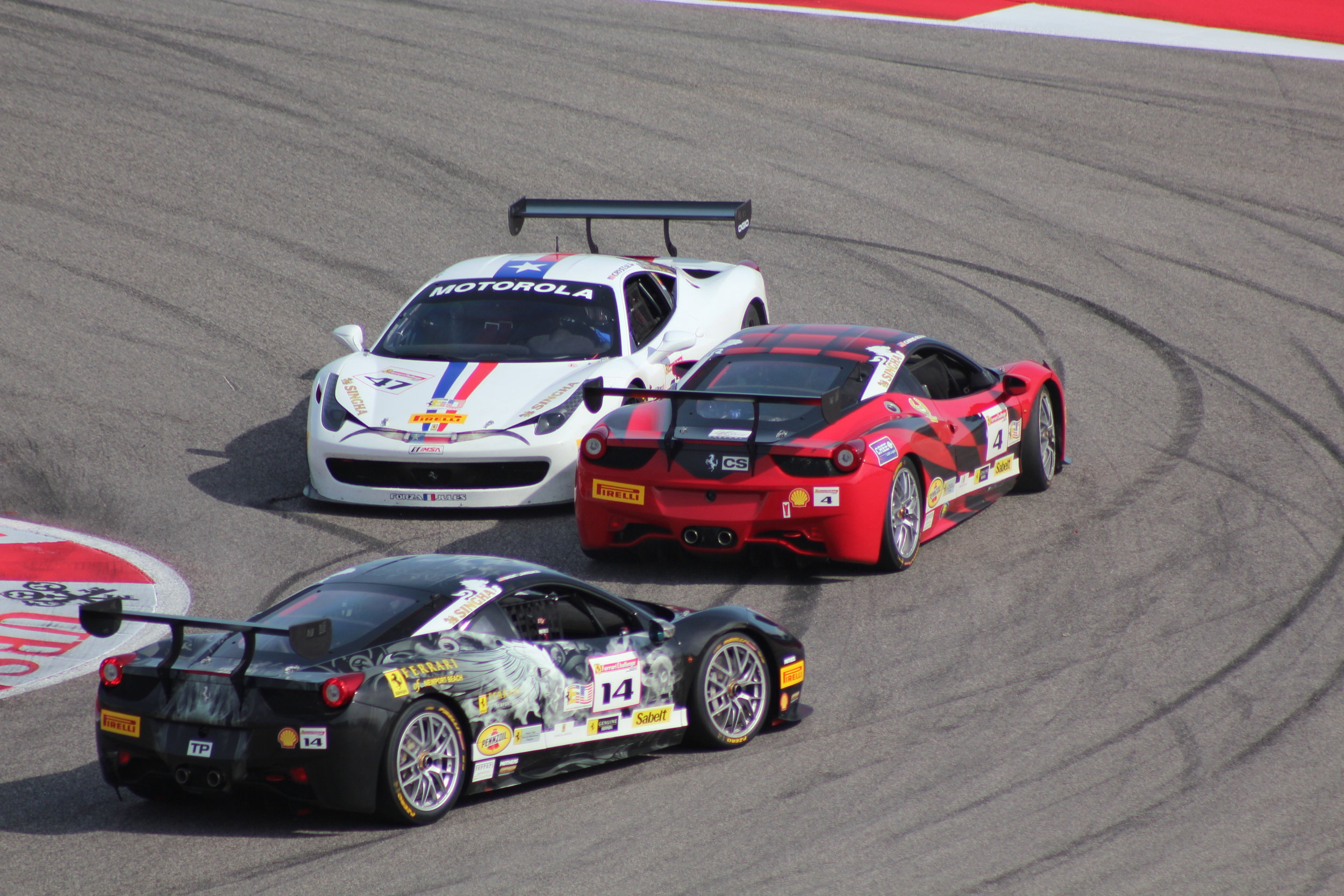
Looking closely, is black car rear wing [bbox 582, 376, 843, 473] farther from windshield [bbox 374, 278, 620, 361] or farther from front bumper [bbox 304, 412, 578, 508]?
windshield [bbox 374, 278, 620, 361]

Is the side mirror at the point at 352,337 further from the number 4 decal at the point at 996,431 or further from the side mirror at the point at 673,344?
the number 4 decal at the point at 996,431

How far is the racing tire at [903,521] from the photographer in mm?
9633

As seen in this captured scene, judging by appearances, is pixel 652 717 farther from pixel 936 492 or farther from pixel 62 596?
pixel 62 596

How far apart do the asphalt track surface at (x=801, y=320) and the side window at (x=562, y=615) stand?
637 mm

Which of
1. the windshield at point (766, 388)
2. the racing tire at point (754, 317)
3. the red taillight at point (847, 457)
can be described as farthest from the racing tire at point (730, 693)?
the racing tire at point (754, 317)

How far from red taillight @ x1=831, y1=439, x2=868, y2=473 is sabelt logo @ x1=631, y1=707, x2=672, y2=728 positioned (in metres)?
2.76

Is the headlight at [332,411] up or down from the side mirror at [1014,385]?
down

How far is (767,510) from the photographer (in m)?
9.47

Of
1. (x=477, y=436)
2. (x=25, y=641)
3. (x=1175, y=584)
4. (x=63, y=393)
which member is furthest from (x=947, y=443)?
(x=63, y=393)

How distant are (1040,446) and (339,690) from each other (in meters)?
7.04

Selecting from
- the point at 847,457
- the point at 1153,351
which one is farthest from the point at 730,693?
the point at 1153,351

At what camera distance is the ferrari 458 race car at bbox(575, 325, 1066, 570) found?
31.0ft

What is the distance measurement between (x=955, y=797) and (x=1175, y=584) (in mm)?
3618

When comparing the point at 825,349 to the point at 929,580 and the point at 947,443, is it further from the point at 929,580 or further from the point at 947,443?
the point at 929,580
